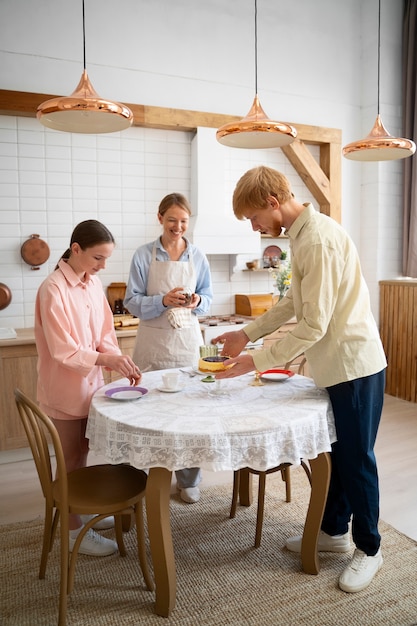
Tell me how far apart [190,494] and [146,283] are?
129 cm

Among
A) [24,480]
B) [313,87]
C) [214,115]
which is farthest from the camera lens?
[313,87]

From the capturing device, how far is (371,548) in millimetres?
2371

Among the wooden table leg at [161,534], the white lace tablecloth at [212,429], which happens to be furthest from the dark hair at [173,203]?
the wooden table leg at [161,534]

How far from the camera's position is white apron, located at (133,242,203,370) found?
323 cm

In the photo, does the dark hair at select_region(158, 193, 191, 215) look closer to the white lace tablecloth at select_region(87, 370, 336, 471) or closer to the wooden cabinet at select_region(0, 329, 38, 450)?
the white lace tablecloth at select_region(87, 370, 336, 471)

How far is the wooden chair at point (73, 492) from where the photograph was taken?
2.08 metres

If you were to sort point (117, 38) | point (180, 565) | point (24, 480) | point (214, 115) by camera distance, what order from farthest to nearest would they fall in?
point (214, 115) → point (117, 38) → point (24, 480) → point (180, 565)

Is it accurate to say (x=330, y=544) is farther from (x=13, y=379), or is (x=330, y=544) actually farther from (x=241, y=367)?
(x=13, y=379)

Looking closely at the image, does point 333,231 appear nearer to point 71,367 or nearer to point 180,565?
point 71,367

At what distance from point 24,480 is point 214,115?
344cm

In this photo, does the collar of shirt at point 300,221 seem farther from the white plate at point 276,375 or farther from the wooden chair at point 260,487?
the wooden chair at point 260,487

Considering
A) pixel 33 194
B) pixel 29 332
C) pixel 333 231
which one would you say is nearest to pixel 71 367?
pixel 333 231

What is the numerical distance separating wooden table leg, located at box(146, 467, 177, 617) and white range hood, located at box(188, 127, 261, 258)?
293 cm

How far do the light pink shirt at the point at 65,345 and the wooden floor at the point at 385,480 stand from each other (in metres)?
1.04
